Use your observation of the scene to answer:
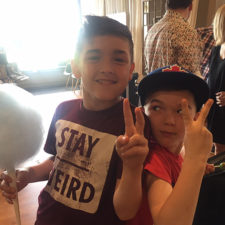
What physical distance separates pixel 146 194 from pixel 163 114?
0.22 m

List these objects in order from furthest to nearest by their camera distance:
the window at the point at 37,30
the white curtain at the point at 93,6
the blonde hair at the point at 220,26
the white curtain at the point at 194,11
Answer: the white curtain at the point at 93,6 → the window at the point at 37,30 → the white curtain at the point at 194,11 → the blonde hair at the point at 220,26

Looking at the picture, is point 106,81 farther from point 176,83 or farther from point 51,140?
point 51,140

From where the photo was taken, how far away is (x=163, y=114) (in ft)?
2.02

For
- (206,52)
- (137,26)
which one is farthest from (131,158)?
(137,26)

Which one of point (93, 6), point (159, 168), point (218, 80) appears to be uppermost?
point (93, 6)

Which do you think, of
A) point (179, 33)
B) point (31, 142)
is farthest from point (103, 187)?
point (179, 33)

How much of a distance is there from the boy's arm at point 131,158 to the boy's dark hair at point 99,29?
268 mm

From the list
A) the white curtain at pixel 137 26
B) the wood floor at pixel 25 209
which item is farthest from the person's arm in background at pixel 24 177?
the white curtain at pixel 137 26

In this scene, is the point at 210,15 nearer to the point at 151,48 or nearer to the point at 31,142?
the point at 151,48

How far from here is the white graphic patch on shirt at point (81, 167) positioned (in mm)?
632

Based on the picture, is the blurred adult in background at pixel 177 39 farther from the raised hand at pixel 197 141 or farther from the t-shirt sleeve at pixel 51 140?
the raised hand at pixel 197 141

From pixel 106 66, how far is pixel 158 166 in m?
0.31

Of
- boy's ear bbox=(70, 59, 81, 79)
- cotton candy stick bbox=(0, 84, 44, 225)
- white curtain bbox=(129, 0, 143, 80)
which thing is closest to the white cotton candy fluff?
cotton candy stick bbox=(0, 84, 44, 225)

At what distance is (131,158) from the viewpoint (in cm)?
47
